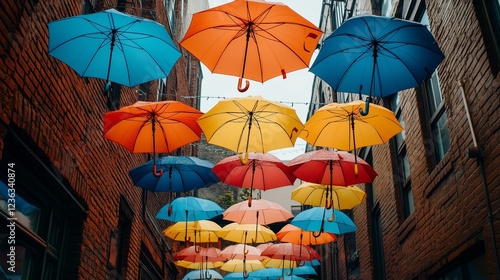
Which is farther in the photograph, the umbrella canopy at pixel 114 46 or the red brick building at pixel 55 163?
the umbrella canopy at pixel 114 46

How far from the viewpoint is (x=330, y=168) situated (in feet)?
24.5

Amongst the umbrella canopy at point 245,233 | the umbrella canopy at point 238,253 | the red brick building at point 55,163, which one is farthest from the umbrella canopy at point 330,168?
the umbrella canopy at point 238,253

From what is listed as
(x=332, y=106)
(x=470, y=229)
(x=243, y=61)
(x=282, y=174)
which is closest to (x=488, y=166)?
(x=470, y=229)

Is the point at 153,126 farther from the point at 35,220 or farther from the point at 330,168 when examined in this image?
the point at 330,168

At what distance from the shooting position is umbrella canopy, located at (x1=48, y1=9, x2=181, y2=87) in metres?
5.16

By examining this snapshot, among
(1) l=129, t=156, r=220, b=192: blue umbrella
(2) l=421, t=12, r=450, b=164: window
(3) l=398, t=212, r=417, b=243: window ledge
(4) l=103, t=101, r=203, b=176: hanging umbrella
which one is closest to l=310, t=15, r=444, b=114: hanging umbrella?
(2) l=421, t=12, r=450, b=164: window

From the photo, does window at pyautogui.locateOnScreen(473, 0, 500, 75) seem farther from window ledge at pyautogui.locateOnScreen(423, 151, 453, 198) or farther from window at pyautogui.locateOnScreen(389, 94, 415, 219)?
window at pyautogui.locateOnScreen(389, 94, 415, 219)

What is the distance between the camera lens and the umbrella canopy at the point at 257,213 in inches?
370

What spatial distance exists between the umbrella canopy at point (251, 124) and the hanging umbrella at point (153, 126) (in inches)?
9.9

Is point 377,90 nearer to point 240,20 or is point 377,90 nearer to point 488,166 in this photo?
point 488,166

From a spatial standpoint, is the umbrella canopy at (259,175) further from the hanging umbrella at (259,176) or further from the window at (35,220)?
the window at (35,220)

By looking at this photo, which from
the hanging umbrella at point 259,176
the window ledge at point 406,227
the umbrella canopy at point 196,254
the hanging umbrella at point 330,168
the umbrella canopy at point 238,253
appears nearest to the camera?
the hanging umbrella at point 330,168

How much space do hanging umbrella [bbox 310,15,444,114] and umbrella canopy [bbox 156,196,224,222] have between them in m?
4.56

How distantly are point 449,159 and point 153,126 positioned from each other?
13.2ft
